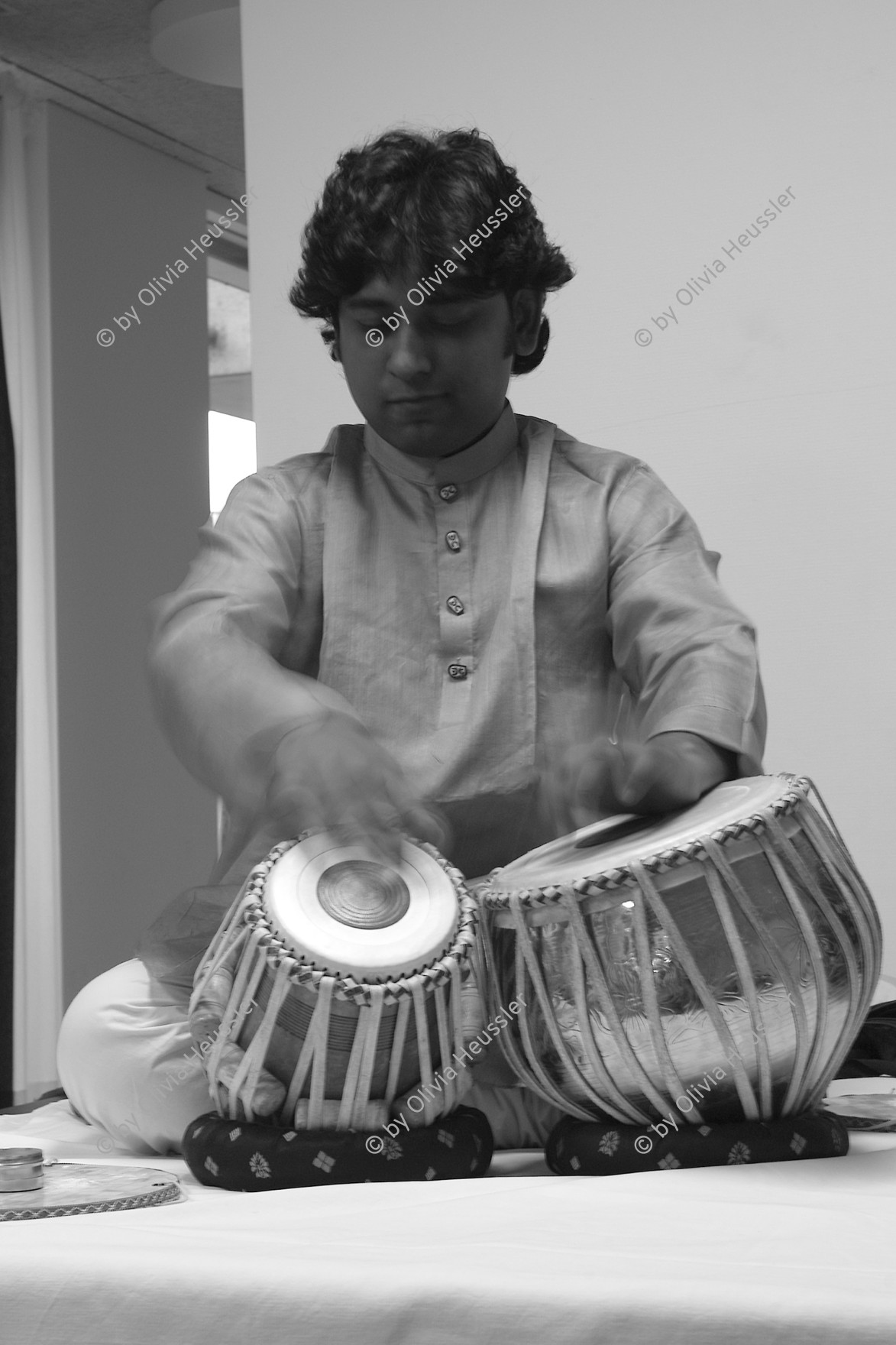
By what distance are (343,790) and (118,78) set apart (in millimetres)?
3317

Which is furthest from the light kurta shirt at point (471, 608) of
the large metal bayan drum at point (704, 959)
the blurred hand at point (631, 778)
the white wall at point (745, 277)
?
the white wall at point (745, 277)

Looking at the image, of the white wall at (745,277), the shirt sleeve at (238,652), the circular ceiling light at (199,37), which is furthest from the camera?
the circular ceiling light at (199,37)

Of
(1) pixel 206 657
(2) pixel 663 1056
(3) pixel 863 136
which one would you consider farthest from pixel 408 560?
(3) pixel 863 136

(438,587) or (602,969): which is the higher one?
(438,587)

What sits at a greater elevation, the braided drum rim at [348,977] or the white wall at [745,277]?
the white wall at [745,277]

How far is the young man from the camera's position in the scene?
1.43m

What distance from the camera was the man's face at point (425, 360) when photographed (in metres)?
1.47

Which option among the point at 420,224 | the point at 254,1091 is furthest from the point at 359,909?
the point at 420,224

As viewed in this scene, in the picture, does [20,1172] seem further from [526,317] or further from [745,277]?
[745,277]

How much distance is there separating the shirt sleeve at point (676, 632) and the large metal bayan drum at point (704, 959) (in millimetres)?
A: 107

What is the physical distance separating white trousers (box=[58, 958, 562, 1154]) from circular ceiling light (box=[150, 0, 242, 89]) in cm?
251
